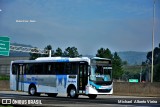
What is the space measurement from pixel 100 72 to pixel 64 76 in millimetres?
2878

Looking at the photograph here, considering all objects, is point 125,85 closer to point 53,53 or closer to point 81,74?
point 53,53

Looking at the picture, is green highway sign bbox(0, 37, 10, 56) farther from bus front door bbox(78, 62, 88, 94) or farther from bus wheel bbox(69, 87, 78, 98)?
bus wheel bbox(69, 87, 78, 98)

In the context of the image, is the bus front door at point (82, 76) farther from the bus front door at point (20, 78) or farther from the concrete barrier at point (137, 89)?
the concrete barrier at point (137, 89)

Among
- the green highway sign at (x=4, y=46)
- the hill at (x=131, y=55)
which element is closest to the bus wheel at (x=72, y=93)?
the hill at (x=131, y=55)

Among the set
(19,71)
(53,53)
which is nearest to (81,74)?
(19,71)

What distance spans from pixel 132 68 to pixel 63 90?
33872 mm

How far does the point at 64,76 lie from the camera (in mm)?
29625

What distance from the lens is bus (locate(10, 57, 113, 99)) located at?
27984 mm

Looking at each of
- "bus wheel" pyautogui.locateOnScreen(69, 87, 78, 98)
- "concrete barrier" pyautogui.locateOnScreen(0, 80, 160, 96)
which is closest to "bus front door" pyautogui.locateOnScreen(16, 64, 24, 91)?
"bus wheel" pyautogui.locateOnScreen(69, 87, 78, 98)

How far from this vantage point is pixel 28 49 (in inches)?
1372

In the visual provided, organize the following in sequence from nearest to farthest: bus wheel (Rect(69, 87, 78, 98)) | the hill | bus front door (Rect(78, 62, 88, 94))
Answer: bus front door (Rect(78, 62, 88, 94)), bus wheel (Rect(69, 87, 78, 98)), the hill

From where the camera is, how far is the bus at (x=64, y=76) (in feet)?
91.8

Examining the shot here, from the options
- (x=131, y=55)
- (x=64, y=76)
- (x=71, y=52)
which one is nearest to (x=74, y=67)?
(x=64, y=76)

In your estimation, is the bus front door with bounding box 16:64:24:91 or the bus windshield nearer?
the bus windshield
